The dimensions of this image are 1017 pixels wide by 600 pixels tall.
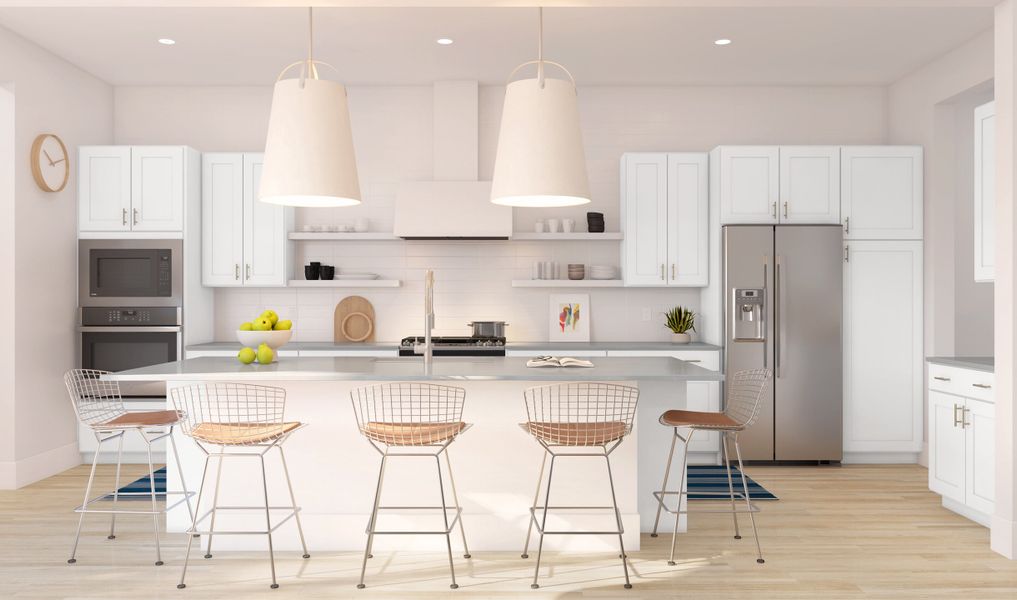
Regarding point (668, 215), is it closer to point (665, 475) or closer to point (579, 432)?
point (665, 475)

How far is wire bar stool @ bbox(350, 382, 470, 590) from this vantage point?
11.3 ft

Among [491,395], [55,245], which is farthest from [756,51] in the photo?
[55,245]

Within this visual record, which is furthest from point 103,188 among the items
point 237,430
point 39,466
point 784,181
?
point 784,181

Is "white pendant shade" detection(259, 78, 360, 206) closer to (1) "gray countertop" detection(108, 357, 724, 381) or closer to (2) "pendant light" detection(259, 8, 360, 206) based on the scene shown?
(2) "pendant light" detection(259, 8, 360, 206)

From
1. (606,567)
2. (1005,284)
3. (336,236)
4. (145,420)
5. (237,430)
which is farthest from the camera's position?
(336,236)

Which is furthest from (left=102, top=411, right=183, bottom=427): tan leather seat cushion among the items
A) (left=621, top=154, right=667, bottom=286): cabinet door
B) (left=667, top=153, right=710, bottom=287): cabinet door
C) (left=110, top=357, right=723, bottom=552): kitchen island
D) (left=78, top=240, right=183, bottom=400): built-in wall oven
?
(left=667, top=153, right=710, bottom=287): cabinet door

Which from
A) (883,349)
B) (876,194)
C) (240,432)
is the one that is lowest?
(240,432)

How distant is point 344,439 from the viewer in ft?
13.1

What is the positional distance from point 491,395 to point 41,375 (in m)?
3.67

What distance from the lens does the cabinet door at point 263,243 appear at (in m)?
6.21

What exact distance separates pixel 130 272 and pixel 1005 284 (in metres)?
5.90

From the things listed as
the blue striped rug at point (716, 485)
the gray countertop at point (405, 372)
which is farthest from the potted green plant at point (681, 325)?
the gray countertop at point (405, 372)

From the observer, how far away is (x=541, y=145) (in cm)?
350

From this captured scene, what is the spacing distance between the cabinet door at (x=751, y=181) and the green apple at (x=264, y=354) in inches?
142
